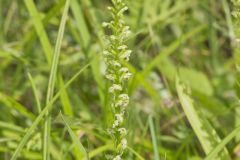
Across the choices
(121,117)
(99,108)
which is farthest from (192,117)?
(99,108)

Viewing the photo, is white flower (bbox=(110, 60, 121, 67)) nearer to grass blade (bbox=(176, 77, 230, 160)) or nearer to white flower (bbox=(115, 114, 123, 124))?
white flower (bbox=(115, 114, 123, 124))

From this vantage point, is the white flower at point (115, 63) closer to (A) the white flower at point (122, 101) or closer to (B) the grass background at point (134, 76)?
(A) the white flower at point (122, 101)

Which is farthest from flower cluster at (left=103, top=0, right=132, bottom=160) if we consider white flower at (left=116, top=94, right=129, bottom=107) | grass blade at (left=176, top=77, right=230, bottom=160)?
grass blade at (left=176, top=77, right=230, bottom=160)

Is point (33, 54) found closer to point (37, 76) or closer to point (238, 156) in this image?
point (37, 76)

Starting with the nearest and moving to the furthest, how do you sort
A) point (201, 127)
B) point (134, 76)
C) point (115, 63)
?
point (115, 63)
point (201, 127)
point (134, 76)

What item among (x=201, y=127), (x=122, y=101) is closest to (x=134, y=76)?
(x=201, y=127)

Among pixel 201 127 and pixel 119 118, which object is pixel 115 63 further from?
pixel 201 127

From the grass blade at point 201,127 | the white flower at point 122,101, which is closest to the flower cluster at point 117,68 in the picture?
the white flower at point 122,101
